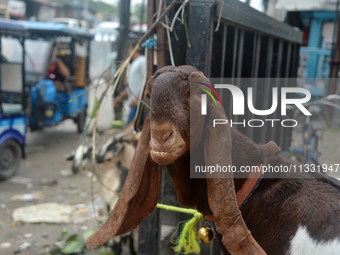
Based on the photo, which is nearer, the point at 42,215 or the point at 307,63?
the point at 42,215

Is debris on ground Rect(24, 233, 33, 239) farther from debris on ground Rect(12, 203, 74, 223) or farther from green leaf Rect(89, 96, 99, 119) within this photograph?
green leaf Rect(89, 96, 99, 119)

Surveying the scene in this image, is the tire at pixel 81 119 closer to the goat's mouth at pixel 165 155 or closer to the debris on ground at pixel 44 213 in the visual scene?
the debris on ground at pixel 44 213

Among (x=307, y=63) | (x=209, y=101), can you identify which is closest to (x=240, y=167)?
(x=209, y=101)

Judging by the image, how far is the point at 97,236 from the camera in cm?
182

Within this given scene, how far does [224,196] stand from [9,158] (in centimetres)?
551

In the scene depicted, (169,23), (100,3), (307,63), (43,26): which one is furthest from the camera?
(100,3)

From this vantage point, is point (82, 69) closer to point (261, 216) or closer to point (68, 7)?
point (261, 216)

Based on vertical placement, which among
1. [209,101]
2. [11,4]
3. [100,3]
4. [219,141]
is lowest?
[219,141]

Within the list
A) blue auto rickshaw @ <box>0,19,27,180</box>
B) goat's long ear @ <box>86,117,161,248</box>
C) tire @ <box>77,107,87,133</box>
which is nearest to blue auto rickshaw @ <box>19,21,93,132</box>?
tire @ <box>77,107,87,133</box>

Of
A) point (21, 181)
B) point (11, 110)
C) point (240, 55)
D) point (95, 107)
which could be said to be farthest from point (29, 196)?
point (240, 55)

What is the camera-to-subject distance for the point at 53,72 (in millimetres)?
9367

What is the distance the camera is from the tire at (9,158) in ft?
19.3

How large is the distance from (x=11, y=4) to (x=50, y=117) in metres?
12.3

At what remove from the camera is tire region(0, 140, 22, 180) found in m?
5.89
